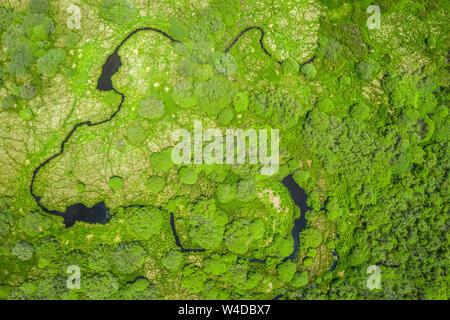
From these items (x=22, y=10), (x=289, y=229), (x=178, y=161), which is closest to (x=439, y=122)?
(x=289, y=229)

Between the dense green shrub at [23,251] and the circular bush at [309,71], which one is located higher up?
the circular bush at [309,71]

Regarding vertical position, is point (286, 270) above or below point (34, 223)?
below

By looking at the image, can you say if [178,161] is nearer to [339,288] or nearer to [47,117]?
[47,117]

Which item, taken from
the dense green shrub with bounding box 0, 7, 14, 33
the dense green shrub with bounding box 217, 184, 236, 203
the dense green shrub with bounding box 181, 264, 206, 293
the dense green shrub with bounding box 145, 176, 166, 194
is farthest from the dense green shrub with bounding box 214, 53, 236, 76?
the dense green shrub with bounding box 0, 7, 14, 33

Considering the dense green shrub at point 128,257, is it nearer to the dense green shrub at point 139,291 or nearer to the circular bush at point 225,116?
the dense green shrub at point 139,291

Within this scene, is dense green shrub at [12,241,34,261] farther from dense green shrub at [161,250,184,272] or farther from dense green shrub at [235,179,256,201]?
dense green shrub at [235,179,256,201]

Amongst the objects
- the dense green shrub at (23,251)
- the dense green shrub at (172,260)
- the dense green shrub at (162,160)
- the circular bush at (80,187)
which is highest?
the dense green shrub at (162,160)

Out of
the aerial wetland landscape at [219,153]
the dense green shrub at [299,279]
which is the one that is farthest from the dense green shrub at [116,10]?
the dense green shrub at [299,279]

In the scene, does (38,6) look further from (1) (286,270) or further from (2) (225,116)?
(1) (286,270)

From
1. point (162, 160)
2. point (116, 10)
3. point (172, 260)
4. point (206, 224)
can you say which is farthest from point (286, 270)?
point (116, 10)
